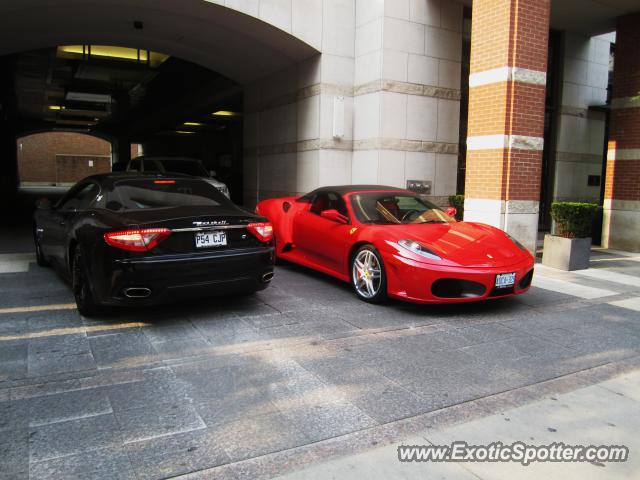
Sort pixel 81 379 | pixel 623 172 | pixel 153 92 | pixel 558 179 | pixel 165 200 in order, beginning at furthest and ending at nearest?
pixel 153 92
pixel 558 179
pixel 623 172
pixel 165 200
pixel 81 379

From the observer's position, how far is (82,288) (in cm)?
527

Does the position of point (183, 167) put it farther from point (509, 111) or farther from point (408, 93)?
point (509, 111)

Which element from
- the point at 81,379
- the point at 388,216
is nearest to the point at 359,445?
the point at 81,379

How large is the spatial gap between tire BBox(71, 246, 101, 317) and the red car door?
289 centimetres

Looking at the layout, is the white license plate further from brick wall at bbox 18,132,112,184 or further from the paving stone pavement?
brick wall at bbox 18,132,112,184

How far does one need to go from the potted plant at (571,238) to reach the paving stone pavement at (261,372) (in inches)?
84.5

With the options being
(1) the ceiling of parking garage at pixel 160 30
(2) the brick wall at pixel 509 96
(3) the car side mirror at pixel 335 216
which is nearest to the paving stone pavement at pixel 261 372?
(3) the car side mirror at pixel 335 216

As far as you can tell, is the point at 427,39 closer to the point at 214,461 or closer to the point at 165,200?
the point at 165,200

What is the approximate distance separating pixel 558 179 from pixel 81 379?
12.9 meters

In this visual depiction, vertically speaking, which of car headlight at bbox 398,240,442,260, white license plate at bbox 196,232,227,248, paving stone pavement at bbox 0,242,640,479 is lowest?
paving stone pavement at bbox 0,242,640,479

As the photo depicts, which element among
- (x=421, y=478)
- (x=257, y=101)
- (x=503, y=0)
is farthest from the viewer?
(x=257, y=101)

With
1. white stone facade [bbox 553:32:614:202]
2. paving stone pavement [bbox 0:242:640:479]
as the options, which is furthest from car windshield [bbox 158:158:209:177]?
white stone facade [bbox 553:32:614:202]

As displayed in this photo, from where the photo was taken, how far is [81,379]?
12.7ft

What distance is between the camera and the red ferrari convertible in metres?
5.69
